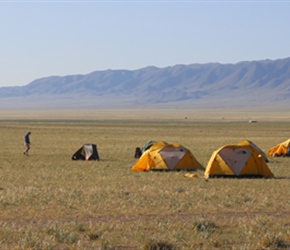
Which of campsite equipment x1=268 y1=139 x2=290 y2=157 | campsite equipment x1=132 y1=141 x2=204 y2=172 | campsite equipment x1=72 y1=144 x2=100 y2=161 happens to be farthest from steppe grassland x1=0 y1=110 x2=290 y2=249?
campsite equipment x1=268 y1=139 x2=290 y2=157

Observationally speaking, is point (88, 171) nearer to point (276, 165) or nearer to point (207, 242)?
point (276, 165)

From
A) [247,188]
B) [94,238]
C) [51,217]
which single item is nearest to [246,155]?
[247,188]

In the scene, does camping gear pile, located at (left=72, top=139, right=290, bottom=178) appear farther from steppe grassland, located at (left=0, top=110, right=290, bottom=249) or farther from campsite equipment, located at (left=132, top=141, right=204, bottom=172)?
steppe grassland, located at (left=0, top=110, right=290, bottom=249)

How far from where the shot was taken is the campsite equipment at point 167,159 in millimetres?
25591

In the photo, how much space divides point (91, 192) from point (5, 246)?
24.1ft

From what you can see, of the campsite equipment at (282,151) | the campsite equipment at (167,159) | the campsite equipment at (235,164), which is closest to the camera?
the campsite equipment at (235,164)

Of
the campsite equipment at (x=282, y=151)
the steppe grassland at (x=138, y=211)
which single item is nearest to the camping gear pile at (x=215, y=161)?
the steppe grassland at (x=138, y=211)

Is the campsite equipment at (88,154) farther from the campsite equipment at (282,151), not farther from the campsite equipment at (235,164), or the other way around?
the campsite equipment at (235,164)

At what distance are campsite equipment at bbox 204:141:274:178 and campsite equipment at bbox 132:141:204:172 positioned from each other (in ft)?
7.79

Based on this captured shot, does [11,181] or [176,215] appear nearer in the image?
[176,215]

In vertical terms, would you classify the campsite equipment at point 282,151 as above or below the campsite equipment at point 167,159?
below

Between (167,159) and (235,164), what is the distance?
3.09 metres

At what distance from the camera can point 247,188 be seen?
800 inches

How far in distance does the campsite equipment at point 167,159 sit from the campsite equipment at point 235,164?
2374mm
